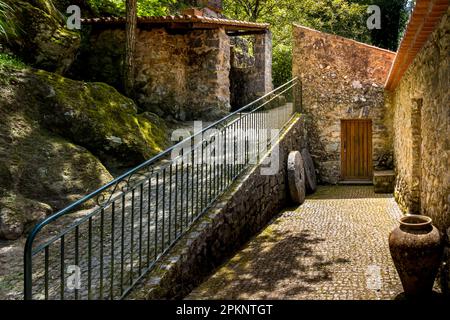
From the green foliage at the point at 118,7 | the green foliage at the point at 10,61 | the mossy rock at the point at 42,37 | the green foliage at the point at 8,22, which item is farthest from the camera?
the green foliage at the point at 118,7

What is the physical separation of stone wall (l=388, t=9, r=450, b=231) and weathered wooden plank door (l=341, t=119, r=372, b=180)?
4.35m

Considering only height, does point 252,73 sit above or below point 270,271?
above

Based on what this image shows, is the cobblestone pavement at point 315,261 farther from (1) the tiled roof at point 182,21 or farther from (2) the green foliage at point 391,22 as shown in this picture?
(2) the green foliage at point 391,22

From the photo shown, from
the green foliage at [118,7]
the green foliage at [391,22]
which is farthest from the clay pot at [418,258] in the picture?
the green foliage at [391,22]

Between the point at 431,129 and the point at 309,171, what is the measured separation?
17.6ft

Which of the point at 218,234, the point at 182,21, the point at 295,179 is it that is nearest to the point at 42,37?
the point at 182,21

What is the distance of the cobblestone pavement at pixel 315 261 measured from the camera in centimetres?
418

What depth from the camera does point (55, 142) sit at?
6.19m

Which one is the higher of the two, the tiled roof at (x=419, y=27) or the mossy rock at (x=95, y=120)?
the tiled roof at (x=419, y=27)

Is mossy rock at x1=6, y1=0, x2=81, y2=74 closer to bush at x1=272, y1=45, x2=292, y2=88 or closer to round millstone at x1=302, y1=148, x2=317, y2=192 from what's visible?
round millstone at x1=302, y1=148, x2=317, y2=192

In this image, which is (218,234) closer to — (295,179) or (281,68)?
(295,179)

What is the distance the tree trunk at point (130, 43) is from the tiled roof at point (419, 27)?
254 inches
